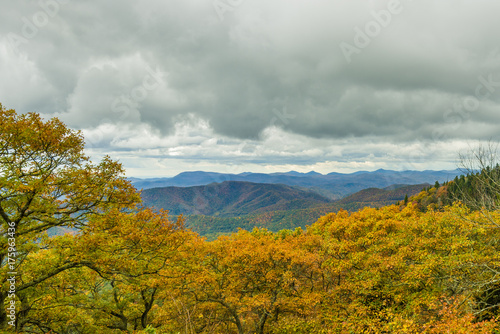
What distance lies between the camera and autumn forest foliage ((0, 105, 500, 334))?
1238cm

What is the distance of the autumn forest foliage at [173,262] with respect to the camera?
12.4 m

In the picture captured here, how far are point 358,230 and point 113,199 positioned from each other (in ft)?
74.5

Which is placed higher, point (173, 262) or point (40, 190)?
point (40, 190)

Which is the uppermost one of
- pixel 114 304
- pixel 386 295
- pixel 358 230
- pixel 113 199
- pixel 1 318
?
pixel 113 199

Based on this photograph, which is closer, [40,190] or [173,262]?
[40,190]

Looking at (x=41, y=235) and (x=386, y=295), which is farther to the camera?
(x=386, y=295)

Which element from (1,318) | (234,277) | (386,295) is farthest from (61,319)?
(386,295)

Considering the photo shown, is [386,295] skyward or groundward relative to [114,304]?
skyward

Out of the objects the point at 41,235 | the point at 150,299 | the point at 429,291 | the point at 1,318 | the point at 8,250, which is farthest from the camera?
the point at 150,299

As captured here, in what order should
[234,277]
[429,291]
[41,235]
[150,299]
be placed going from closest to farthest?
[41,235] → [429,291] → [234,277] → [150,299]

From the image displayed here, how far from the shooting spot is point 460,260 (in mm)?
15586

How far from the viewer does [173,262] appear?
18.3 meters

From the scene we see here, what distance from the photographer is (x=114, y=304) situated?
2297 centimetres

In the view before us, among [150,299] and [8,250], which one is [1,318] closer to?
[8,250]
